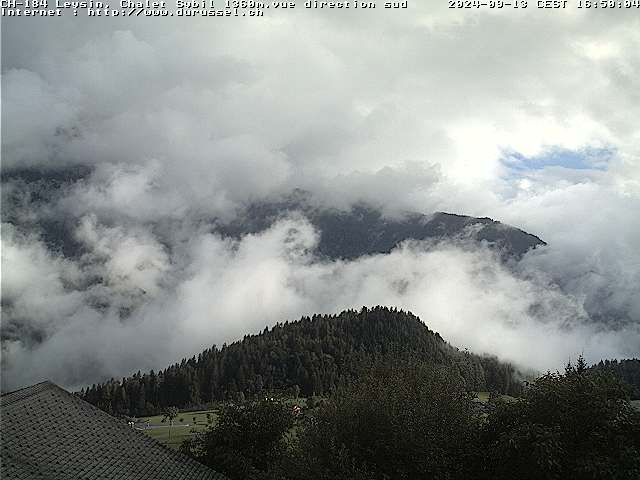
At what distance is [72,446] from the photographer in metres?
28.1

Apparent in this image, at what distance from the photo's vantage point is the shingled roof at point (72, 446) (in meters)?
25.4

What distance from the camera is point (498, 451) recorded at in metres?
28.4

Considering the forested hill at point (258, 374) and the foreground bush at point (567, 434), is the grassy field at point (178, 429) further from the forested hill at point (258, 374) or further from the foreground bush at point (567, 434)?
the foreground bush at point (567, 434)

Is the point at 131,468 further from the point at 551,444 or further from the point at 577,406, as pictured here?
the point at 577,406

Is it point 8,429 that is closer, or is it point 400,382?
point 8,429

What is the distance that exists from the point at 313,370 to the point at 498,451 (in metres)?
151

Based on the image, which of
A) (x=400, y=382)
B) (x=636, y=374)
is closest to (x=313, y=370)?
(x=636, y=374)

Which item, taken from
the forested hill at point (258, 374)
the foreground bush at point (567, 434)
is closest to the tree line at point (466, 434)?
the foreground bush at point (567, 434)

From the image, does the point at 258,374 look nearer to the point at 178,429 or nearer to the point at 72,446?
the point at 178,429

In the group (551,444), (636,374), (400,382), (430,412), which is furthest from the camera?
(636,374)

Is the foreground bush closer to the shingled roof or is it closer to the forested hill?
the shingled roof

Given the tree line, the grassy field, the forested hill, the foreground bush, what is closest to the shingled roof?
the tree line

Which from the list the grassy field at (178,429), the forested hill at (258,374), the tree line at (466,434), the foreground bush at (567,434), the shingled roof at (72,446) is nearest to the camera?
the shingled roof at (72,446)

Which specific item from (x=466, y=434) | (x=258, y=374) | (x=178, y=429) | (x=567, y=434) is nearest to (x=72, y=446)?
(x=466, y=434)
